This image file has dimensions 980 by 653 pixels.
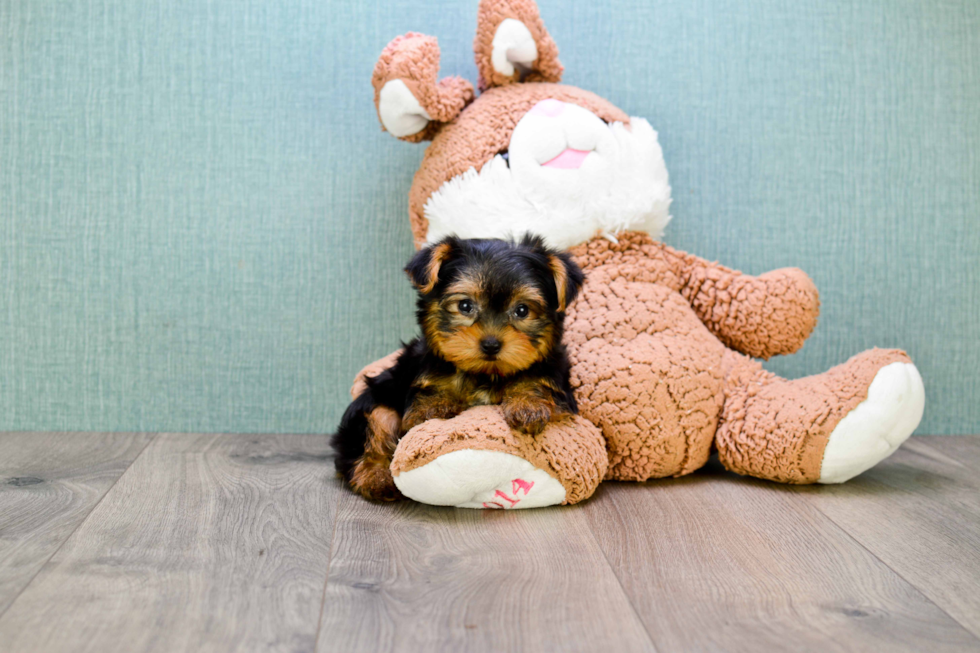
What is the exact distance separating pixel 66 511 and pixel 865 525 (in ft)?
6.88

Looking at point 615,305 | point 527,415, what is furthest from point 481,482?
point 615,305

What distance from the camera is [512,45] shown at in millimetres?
2523

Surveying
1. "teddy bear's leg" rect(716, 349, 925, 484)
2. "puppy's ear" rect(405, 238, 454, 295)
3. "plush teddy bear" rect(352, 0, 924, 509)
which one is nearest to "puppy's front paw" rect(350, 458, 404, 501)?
"plush teddy bear" rect(352, 0, 924, 509)

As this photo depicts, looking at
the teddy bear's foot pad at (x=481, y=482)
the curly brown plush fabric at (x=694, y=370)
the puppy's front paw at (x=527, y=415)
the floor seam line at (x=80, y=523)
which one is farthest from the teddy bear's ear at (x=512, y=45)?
the floor seam line at (x=80, y=523)

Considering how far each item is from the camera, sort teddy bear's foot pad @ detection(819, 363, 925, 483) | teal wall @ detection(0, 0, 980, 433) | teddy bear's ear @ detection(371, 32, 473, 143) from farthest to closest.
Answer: teal wall @ detection(0, 0, 980, 433), teddy bear's ear @ detection(371, 32, 473, 143), teddy bear's foot pad @ detection(819, 363, 925, 483)

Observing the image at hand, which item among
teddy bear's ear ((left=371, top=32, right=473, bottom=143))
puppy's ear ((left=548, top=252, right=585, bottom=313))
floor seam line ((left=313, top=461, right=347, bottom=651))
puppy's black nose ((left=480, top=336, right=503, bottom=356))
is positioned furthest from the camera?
teddy bear's ear ((left=371, top=32, right=473, bottom=143))

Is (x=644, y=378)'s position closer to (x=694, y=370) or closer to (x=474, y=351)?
(x=694, y=370)

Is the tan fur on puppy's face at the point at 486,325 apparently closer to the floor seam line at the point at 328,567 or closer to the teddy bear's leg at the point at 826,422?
the floor seam line at the point at 328,567

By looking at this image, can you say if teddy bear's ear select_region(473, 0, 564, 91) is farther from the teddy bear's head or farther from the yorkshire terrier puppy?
the yorkshire terrier puppy

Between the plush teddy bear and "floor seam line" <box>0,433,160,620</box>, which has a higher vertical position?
the plush teddy bear

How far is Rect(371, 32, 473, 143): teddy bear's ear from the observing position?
8.02 ft

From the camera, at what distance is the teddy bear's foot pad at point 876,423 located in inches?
89.2

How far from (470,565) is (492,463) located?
32cm

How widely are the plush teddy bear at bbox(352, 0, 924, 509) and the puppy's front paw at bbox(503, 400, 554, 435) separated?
3 cm
